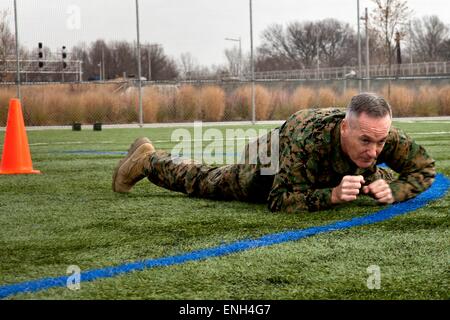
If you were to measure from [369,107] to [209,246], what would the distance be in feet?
4.04

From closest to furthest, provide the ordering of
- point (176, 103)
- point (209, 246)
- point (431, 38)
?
point (209, 246)
point (176, 103)
point (431, 38)

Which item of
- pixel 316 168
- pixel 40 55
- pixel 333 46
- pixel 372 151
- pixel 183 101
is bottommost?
pixel 316 168

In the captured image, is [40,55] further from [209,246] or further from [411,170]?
[209,246]

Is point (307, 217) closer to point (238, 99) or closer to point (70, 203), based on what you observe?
point (70, 203)

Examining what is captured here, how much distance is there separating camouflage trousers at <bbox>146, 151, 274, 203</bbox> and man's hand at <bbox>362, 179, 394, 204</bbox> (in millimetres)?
703

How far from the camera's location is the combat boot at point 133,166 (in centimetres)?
602

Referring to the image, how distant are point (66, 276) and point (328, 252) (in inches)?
47.3

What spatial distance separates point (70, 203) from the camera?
19.0ft

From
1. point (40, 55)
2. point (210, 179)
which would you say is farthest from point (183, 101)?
point (210, 179)

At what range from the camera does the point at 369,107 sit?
4.36 metres

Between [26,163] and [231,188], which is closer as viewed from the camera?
[231,188]

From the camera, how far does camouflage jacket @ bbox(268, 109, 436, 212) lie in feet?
15.4

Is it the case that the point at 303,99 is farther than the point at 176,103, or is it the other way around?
the point at 303,99
